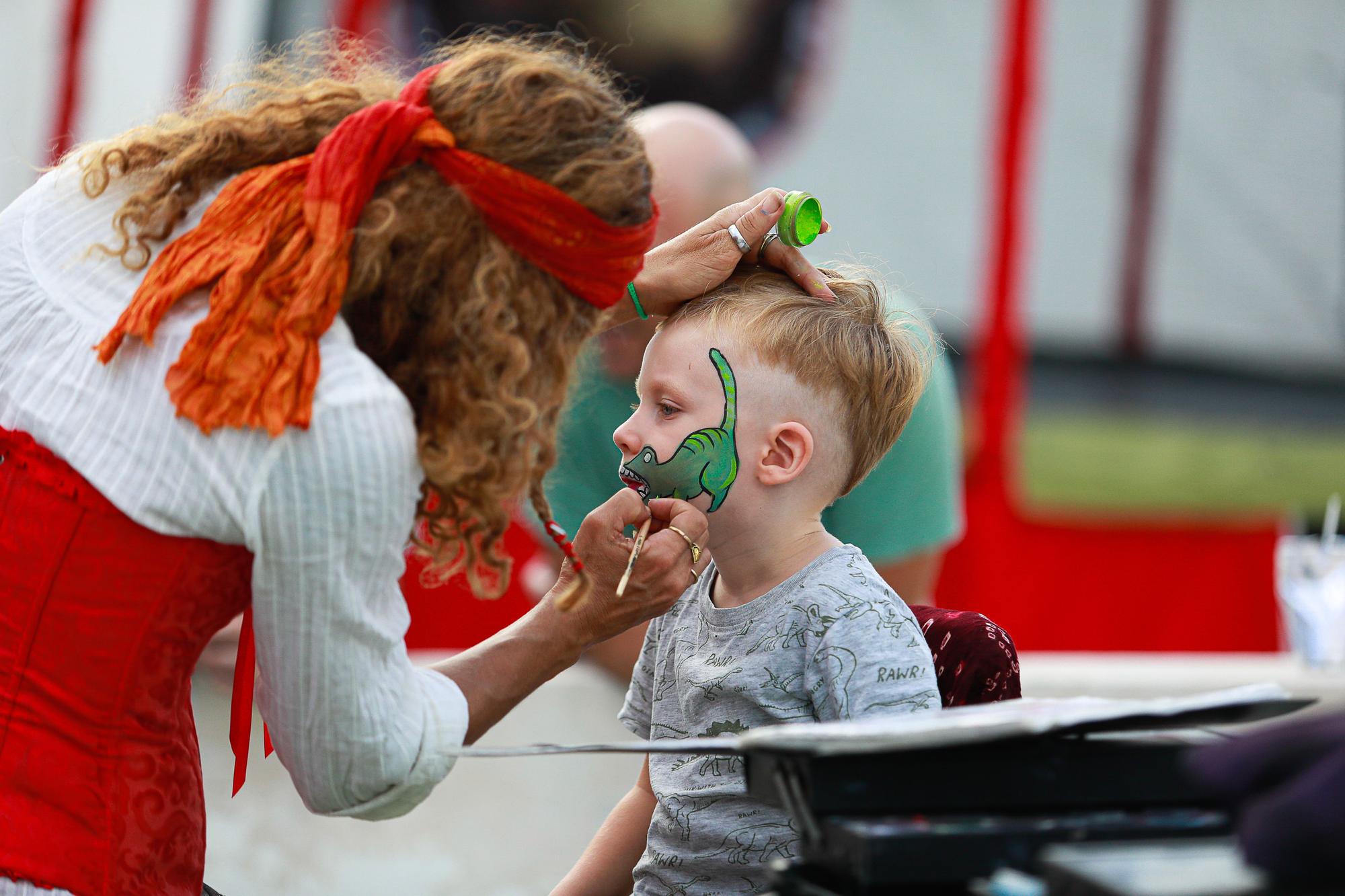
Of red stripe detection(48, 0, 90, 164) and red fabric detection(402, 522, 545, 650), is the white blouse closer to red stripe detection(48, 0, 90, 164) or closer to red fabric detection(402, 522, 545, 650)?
red fabric detection(402, 522, 545, 650)

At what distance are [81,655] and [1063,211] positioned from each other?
3.44 meters

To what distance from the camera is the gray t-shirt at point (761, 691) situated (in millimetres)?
1275

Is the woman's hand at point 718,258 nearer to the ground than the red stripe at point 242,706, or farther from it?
farther from it

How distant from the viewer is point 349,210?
108 cm

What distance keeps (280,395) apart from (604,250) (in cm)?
30

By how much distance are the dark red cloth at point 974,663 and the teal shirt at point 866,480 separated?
0.58 m

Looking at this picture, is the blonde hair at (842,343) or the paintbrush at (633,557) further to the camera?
the blonde hair at (842,343)

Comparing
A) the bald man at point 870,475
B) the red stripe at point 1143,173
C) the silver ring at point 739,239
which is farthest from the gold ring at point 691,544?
the red stripe at point 1143,173

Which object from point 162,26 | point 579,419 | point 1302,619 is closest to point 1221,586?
point 1302,619

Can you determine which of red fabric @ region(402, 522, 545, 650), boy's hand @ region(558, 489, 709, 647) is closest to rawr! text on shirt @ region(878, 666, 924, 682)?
boy's hand @ region(558, 489, 709, 647)

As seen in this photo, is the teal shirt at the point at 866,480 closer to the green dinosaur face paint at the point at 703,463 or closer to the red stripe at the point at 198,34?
the green dinosaur face paint at the point at 703,463

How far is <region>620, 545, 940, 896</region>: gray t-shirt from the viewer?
4.18ft

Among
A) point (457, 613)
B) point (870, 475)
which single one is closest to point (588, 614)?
point (870, 475)

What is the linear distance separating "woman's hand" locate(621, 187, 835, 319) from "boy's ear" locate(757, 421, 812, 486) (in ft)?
0.52
